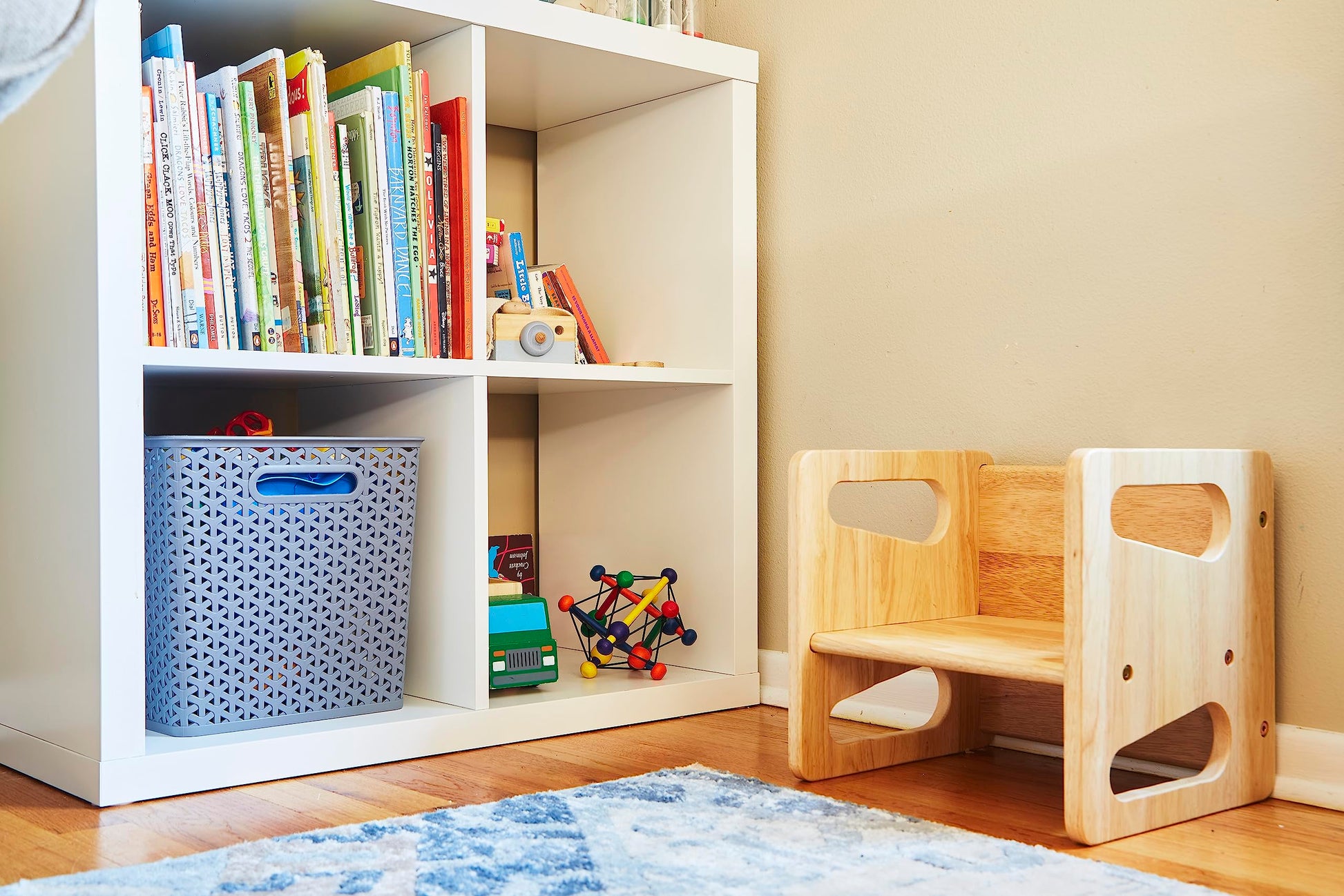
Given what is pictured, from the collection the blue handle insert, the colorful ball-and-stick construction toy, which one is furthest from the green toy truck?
the blue handle insert

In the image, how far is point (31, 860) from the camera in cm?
109

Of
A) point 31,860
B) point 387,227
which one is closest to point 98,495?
point 31,860

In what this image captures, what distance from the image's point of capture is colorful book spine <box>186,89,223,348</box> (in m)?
1.41

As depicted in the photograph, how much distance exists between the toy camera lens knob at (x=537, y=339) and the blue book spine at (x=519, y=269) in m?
0.17

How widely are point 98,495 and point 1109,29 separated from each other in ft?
4.32

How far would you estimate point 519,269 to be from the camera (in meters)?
1.89

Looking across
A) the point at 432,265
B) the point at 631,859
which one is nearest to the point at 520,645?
the point at 432,265

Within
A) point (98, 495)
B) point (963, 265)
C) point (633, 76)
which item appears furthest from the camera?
point (633, 76)

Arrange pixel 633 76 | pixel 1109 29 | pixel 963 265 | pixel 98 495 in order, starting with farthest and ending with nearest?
pixel 633 76
pixel 963 265
pixel 1109 29
pixel 98 495

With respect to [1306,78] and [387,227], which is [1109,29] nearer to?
[1306,78]

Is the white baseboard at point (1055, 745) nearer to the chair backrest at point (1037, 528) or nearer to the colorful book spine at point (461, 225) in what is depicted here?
the chair backrest at point (1037, 528)

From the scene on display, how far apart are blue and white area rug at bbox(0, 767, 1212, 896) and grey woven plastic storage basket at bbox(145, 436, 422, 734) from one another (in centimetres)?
36

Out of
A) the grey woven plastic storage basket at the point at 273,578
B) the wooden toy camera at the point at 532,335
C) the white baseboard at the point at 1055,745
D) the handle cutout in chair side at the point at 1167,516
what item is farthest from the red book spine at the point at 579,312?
the handle cutout in chair side at the point at 1167,516

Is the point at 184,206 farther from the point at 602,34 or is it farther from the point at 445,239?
the point at 602,34
